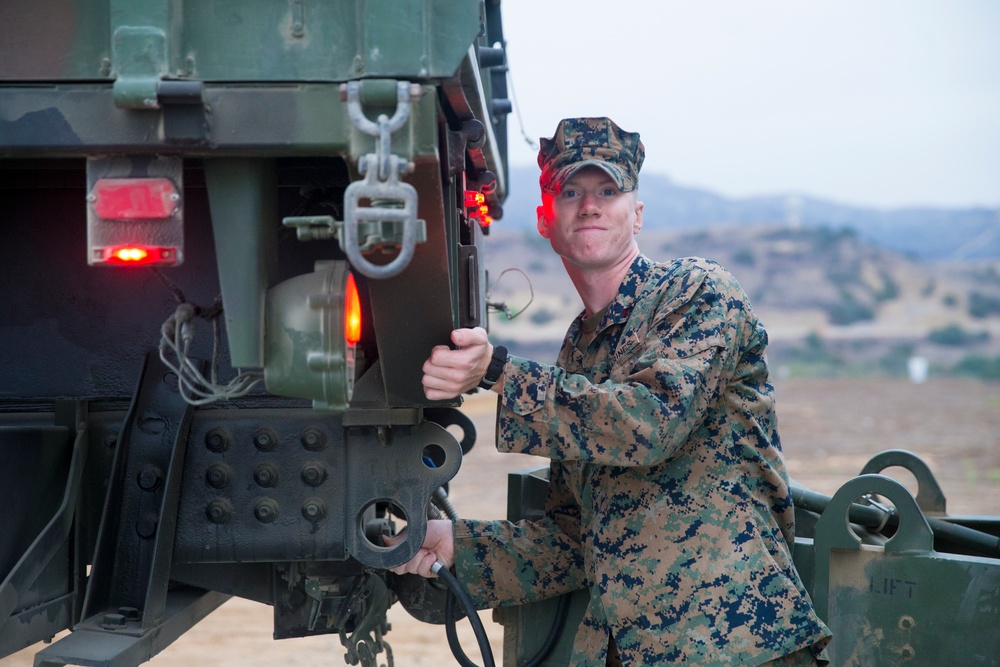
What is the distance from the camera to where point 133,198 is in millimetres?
1907

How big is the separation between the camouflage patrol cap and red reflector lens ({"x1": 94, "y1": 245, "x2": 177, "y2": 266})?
1.26 metres

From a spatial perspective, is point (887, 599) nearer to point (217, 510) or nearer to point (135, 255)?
point (217, 510)

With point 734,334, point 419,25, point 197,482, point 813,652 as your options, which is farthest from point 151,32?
point 813,652

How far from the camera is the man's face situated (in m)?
2.91

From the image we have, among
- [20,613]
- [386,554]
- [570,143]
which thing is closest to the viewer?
[20,613]

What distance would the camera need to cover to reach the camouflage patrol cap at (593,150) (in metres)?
2.92

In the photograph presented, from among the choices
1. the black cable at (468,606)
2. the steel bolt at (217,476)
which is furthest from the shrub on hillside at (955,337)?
the steel bolt at (217,476)

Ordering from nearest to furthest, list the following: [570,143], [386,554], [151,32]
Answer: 1. [151,32]
2. [386,554]
3. [570,143]

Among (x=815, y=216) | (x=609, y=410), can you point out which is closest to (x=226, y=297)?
(x=609, y=410)

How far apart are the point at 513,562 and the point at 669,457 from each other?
26.9 inches

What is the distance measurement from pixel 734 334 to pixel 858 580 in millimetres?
848

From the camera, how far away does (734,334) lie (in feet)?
8.80

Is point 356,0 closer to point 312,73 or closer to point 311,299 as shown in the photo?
point 312,73

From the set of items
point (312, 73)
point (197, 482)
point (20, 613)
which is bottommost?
point (20, 613)
